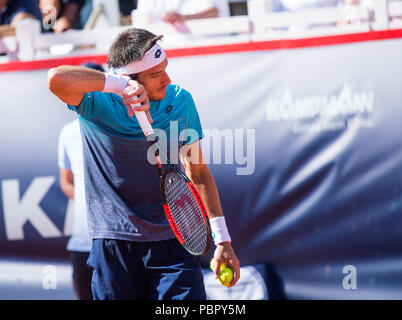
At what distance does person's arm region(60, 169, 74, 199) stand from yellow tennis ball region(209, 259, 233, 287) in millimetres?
1633

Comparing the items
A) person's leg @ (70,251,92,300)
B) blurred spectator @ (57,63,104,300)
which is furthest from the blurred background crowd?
person's leg @ (70,251,92,300)

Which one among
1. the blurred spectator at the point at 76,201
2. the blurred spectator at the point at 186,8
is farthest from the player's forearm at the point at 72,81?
the blurred spectator at the point at 186,8

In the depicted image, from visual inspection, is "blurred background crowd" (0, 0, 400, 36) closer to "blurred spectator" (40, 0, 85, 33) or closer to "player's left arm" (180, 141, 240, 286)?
"blurred spectator" (40, 0, 85, 33)

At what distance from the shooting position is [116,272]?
3207 millimetres

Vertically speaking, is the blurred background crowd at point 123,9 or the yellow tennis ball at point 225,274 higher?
the blurred background crowd at point 123,9

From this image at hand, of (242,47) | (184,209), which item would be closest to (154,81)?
(184,209)

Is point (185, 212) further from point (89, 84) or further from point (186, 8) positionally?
point (186, 8)

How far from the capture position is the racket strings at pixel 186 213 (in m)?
3.30

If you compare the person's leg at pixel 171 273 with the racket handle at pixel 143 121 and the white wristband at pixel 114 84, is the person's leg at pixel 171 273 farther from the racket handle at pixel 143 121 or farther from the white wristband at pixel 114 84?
the white wristband at pixel 114 84

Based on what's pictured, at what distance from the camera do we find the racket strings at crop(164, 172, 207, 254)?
3.30 meters

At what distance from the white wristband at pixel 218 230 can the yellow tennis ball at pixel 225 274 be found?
0.51ft

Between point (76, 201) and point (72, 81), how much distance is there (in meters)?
1.70
